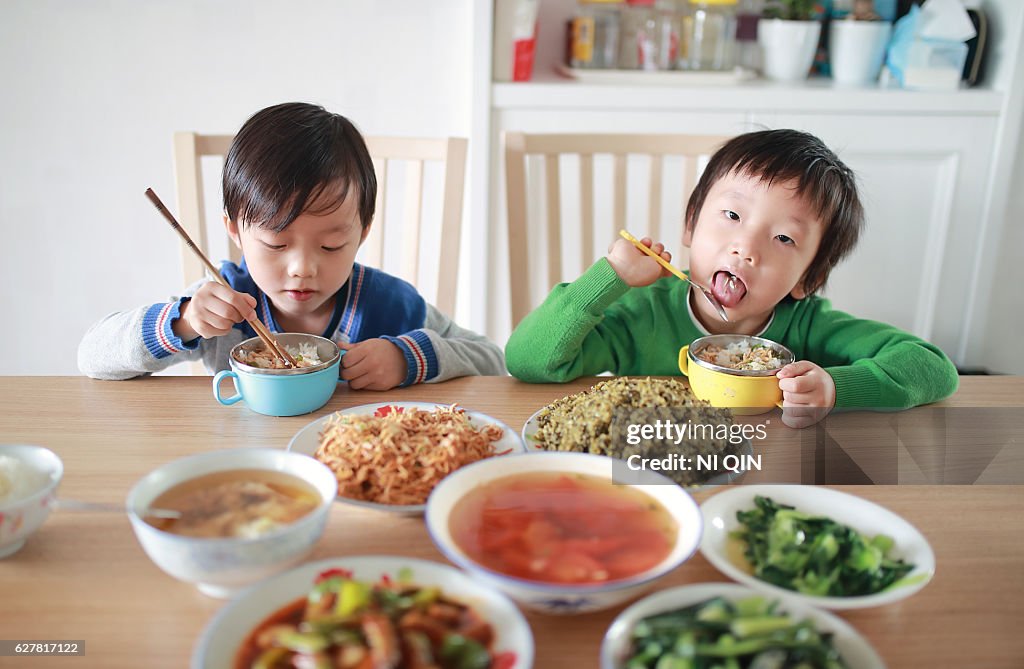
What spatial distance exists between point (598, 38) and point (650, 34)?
0.18 meters

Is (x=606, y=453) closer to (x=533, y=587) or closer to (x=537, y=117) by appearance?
(x=533, y=587)

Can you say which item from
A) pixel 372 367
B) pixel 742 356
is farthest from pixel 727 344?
pixel 372 367

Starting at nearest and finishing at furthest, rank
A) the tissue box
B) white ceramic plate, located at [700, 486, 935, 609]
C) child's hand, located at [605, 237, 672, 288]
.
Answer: white ceramic plate, located at [700, 486, 935, 609]
child's hand, located at [605, 237, 672, 288]
the tissue box

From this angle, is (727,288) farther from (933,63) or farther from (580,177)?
(933,63)

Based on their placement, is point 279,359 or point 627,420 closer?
point 627,420

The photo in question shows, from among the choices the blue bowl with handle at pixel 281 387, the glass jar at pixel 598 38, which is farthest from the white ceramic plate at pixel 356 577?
the glass jar at pixel 598 38

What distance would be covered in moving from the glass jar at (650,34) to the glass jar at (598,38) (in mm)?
46

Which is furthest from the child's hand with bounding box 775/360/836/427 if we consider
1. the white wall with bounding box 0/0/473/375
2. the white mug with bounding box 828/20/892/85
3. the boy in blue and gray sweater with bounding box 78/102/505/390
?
the white mug with bounding box 828/20/892/85

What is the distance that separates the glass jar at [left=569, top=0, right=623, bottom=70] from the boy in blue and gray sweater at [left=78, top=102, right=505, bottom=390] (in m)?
1.53

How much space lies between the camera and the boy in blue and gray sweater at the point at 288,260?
128 cm

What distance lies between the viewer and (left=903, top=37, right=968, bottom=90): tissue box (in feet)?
8.84

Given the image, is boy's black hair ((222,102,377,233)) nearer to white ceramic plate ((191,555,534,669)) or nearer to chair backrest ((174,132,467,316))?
chair backrest ((174,132,467,316))

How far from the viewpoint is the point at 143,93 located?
2596mm

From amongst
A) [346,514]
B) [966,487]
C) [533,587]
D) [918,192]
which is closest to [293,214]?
[346,514]
